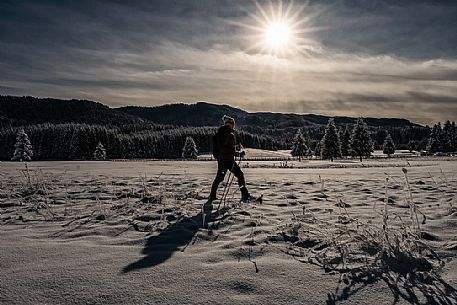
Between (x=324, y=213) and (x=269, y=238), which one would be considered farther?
(x=324, y=213)

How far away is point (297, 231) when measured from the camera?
4297 mm

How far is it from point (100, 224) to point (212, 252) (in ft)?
6.91

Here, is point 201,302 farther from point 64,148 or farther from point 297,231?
point 64,148

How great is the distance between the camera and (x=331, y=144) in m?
59.9

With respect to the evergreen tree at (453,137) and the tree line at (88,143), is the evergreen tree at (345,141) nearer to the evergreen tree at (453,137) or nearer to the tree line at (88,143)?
the evergreen tree at (453,137)

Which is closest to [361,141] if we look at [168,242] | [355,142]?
[355,142]

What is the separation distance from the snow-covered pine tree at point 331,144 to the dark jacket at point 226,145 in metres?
55.1

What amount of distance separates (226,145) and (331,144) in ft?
183

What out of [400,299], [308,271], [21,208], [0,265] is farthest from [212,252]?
[21,208]

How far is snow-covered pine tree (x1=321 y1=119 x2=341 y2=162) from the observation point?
5956cm

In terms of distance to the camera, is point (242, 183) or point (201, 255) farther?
point (242, 183)

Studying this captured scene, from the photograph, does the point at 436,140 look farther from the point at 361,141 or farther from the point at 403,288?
the point at 403,288

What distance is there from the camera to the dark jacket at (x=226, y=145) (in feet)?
24.0

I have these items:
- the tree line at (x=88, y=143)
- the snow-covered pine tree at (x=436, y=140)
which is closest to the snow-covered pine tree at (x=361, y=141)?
the snow-covered pine tree at (x=436, y=140)
